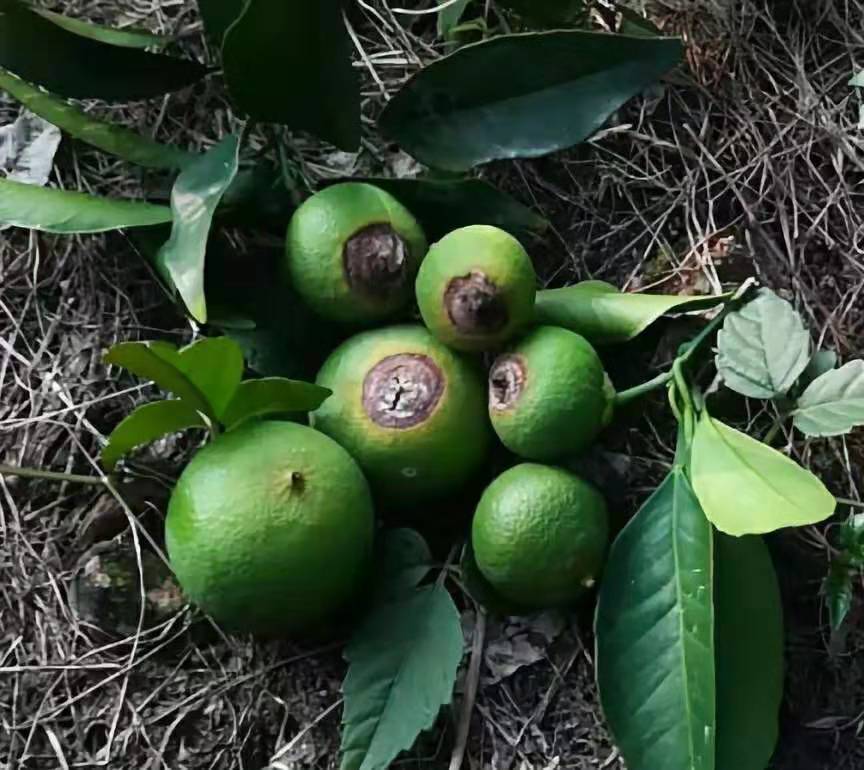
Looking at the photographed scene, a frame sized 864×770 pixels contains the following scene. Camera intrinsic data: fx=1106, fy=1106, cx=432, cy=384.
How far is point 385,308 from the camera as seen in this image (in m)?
0.97

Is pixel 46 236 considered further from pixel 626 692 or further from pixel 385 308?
pixel 626 692

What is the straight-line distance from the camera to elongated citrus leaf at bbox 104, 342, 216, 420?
83 cm

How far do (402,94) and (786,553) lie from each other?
54cm

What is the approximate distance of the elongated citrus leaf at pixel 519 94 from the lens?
3.23ft

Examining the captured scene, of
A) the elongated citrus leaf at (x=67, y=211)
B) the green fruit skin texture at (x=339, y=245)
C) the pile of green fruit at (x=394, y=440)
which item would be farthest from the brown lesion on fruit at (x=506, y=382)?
the elongated citrus leaf at (x=67, y=211)

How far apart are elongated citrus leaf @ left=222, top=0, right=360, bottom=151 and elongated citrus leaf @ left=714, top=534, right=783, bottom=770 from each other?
1.65 feet

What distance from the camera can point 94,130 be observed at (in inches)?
39.8

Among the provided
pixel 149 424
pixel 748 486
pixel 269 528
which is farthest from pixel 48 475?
pixel 748 486

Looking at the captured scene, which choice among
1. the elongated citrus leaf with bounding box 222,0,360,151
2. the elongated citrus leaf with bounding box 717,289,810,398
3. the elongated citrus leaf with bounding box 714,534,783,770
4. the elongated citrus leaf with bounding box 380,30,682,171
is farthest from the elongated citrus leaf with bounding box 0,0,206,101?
the elongated citrus leaf with bounding box 714,534,783,770

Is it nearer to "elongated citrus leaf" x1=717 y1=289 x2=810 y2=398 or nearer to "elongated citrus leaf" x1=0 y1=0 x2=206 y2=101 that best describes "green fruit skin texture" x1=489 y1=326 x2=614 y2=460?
"elongated citrus leaf" x1=717 y1=289 x2=810 y2=398

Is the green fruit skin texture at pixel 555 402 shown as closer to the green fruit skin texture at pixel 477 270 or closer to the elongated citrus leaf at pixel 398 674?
the green fruit skin texture at pixel 477 270

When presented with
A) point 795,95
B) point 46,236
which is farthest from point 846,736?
point 46,236

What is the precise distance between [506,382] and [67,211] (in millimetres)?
409

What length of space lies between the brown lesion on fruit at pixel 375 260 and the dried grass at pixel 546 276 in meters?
0.16
